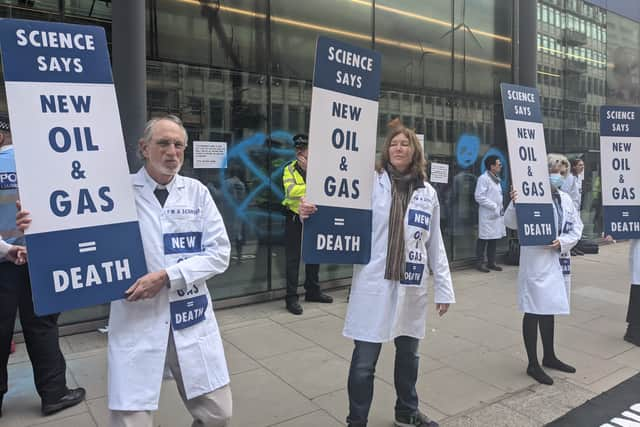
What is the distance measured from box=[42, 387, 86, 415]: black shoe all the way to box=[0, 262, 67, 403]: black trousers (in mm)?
34

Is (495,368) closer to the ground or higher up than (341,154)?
closer to the ground

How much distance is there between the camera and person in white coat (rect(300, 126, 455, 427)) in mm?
3082

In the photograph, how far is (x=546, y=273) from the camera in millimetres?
4297

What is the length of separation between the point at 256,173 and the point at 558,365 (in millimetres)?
4180

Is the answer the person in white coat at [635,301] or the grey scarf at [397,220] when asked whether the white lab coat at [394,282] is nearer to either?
the grey scarf at [397,220]

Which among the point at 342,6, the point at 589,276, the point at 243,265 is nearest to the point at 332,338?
the point at 243,265

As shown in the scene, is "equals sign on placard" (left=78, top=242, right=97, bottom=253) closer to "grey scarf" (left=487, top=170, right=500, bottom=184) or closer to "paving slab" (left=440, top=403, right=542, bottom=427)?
"paving slab" (left=440, top=403, right=542, bottom=427)

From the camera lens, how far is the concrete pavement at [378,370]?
3645 millimetres

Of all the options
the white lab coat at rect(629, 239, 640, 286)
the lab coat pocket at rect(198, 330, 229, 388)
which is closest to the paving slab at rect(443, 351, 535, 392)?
the white lab coat at rect(629, 239, 640, 286)

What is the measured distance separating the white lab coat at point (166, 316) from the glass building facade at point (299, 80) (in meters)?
3.61

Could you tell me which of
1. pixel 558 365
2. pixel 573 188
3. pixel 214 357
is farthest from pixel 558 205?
pixel 573 188

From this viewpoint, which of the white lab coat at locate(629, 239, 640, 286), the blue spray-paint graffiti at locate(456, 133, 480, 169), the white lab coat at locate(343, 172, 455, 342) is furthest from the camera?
the blue spray-paint graffiti at locate(456, 133, 480, 169)

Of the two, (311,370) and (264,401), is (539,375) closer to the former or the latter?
(311,370)

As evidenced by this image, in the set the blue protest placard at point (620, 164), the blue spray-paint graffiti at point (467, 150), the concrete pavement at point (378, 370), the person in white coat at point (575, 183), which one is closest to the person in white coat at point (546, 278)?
the concrete pavement at point (378, 370)
